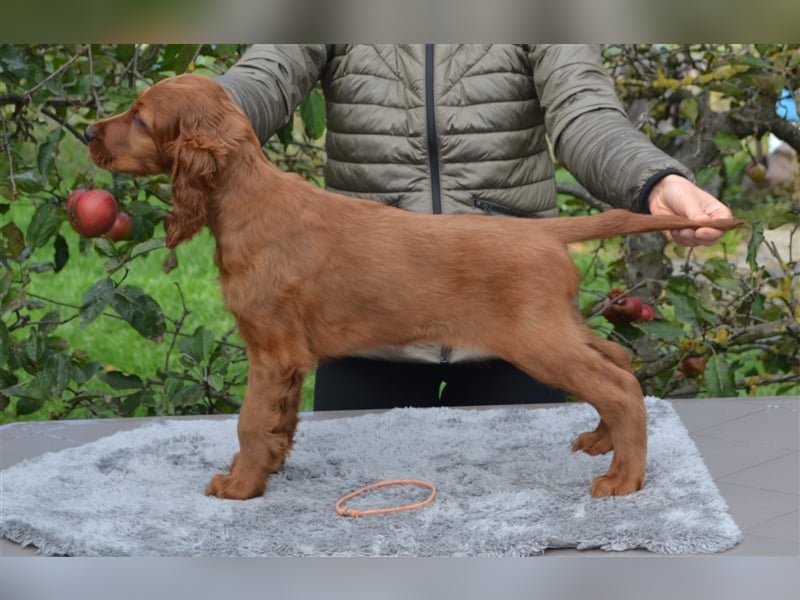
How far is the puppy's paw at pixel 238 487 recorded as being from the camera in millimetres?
1574

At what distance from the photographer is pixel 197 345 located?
2.44m

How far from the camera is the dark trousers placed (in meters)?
2.22

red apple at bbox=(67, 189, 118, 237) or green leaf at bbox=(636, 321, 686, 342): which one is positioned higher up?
red apple at bbox=(67, 189, 118, 237)

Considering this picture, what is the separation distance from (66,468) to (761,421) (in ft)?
4.48

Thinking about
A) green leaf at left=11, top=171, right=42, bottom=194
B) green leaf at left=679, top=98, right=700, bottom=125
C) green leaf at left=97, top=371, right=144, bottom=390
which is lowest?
green leaf at left=97, top=371, right=144, bottom=390

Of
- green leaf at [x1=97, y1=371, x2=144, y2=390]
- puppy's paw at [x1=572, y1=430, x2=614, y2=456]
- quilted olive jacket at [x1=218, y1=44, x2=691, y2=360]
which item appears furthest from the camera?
green leaf at [x1=97, y1=371, x2=144, y2=390]

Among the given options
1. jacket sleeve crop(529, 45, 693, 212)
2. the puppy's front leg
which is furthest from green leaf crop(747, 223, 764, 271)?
the puppy's front leg

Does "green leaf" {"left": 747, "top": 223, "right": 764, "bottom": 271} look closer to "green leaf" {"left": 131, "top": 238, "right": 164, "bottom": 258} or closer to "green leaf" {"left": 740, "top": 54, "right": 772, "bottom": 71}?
"green leaf" {"left": 740, "top": 54, "right": 772, "bottom": 71}

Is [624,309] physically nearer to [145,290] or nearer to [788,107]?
[788,107]

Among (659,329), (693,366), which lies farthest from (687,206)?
(693,366)

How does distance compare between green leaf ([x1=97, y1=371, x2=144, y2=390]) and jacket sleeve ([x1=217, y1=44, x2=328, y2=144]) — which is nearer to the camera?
jacket sleeve ([x1=217, y1=44, x2=328, y2=144])

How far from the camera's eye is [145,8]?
0.40 meters

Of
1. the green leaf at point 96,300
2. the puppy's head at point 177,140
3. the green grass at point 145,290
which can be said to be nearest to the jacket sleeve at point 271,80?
the puppy's head at point 177,140

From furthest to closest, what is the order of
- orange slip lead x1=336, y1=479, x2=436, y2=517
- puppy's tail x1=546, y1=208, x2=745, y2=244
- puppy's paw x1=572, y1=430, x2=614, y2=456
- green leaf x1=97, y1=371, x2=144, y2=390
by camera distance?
green leaf x1=97, y1=371, x2=144, y2=390 → puppy's paw x1=572, y1=430, x2=614, y2=456 → orange slip lead x1=336, y1=479, x2=436, y2=517 → puppy's tail x1=546, y1=208, x2=745, y2=244
